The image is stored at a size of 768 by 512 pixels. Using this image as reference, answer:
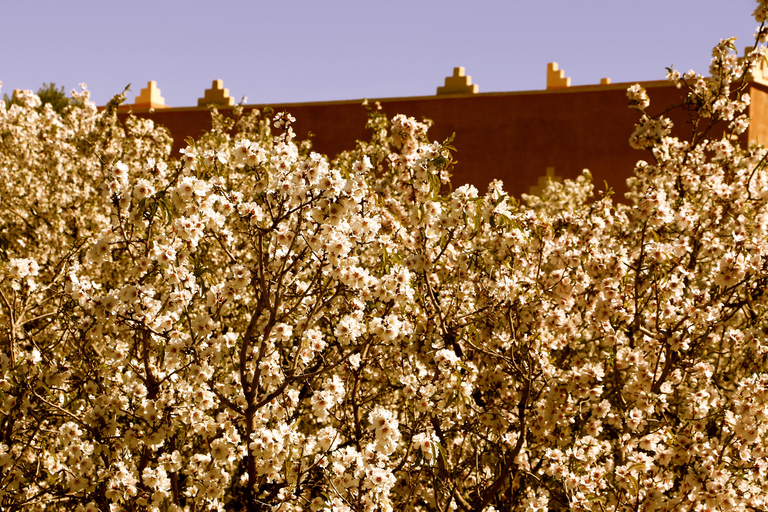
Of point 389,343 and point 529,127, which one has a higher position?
point 529,127

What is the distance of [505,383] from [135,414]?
2366mm

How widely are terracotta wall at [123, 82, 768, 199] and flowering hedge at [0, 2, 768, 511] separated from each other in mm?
11905

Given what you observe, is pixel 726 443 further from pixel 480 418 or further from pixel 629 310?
pixel 480 418

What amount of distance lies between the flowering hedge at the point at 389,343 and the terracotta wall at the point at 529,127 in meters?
11.9

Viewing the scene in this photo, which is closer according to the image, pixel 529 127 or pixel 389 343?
pixel 389 343

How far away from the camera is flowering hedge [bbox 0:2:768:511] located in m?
3.79

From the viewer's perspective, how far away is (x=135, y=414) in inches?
159

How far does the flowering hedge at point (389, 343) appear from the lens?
149 inches

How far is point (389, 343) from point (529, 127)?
559 inches

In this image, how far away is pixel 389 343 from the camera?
4.77 meters

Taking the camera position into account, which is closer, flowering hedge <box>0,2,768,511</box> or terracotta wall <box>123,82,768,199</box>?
flowering hedge <box>0,2,768,511</box>

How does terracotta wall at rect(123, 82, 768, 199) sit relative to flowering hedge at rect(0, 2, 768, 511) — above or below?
above

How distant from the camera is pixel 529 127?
18.0 m

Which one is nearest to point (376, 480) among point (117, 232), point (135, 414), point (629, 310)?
point (135, 414)
